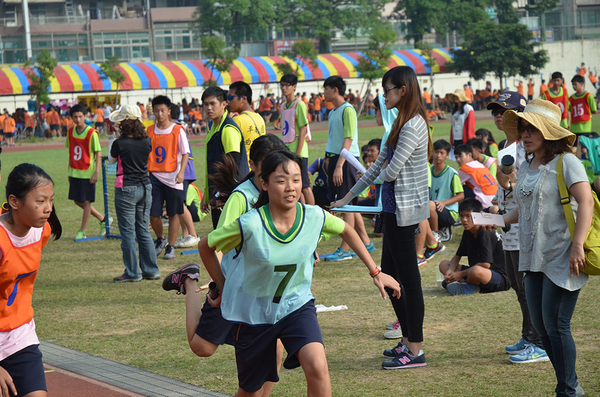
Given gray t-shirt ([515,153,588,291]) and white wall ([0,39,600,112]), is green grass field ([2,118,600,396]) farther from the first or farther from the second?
white wall ([0,39,600,112])

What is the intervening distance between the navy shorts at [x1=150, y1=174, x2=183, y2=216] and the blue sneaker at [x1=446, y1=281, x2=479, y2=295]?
4.05 m

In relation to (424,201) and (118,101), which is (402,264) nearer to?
(424,201)

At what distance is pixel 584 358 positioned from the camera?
17.3 ft

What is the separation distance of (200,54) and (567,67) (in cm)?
3139

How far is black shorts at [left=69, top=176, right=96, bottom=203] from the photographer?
11234 mm

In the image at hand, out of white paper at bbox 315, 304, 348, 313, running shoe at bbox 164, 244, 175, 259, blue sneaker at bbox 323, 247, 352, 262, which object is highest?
running shoe at bbox 164, 244, 175, 259

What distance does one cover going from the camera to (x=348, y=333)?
20.6 feet

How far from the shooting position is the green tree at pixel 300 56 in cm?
5131

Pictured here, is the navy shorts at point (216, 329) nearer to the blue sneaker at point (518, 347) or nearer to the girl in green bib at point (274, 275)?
the girl in green bib at point (274, 275)

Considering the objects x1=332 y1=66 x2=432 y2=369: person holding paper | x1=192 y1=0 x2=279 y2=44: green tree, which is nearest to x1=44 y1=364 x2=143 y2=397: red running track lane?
x1=332 y1=66 x2=432 y2=369: person holding paper

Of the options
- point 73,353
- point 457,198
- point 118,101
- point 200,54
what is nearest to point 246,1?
point 200,54

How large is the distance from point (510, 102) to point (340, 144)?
155 inches

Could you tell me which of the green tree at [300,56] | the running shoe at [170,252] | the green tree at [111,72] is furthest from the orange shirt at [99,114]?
the running shoe at [170,252]

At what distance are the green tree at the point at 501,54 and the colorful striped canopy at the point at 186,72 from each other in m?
2.36
